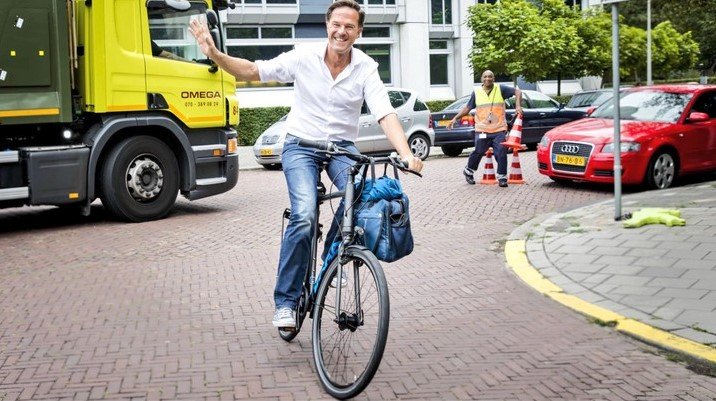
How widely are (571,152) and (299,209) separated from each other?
363 inches

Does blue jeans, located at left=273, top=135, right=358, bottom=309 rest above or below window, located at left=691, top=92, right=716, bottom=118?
below

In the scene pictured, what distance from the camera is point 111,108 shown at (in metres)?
10.8

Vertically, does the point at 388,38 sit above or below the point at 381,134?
→ above

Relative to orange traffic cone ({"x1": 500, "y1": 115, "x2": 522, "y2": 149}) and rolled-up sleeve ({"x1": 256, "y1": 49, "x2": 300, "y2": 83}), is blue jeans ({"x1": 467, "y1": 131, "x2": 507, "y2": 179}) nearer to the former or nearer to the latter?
orange traffic cone ({"x1": 500, "y1": 115, "x2": 522, "y2": 149})

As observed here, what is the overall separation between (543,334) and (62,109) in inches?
274

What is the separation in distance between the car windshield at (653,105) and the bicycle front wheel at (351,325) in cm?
993

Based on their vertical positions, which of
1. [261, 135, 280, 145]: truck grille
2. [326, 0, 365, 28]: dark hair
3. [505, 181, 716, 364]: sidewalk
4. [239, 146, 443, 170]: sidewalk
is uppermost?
[326, 0, 365, 28]: dark hair

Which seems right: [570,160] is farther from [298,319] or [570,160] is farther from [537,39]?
[537,39]

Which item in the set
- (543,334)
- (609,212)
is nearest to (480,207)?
(609,212)

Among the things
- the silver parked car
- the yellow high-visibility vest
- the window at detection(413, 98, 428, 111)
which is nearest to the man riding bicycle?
the yellow high-visibility vest

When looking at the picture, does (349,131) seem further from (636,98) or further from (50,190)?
(636,98)

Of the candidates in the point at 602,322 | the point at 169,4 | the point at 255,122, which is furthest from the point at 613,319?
the point at 255,122

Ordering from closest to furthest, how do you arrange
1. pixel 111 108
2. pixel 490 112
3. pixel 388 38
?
pixel 111 108
pixel 490 112
pixel 388 38

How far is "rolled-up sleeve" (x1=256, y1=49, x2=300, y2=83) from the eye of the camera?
490 centimetres
